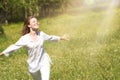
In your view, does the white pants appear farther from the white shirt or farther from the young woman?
the white shirt

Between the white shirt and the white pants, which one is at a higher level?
the white shirt

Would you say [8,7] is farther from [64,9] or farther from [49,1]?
[64,9]

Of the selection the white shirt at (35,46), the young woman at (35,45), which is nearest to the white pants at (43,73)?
the young woman at (35,45)

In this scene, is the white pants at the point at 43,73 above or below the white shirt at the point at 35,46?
below

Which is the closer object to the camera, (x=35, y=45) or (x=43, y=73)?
(x=43, y=73)

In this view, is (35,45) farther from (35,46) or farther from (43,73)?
(43,73)

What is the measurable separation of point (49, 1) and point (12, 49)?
8273 centimetres

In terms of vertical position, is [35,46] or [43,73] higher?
[35,46]

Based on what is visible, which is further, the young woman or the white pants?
the young woman

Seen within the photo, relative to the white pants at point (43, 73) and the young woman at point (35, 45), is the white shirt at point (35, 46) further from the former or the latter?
the white pants at point (43, 73)

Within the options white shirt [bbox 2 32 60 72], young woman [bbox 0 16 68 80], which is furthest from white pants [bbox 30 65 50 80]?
white shirt [bbox 2 32 60 72]

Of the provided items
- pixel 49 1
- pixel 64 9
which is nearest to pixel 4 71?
pixel 49 1

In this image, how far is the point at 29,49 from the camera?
11836mm

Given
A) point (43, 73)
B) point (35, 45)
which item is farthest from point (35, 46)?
point (43, 73)
